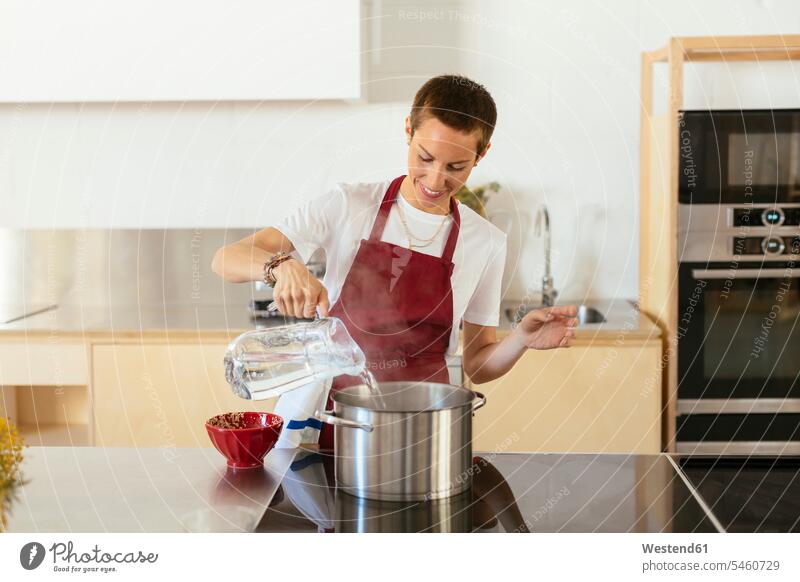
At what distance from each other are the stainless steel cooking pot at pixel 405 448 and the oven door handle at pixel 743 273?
1.03 metres

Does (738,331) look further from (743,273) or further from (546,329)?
(546,329)

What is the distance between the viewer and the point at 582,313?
6.56 feet

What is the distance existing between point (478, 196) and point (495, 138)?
14cm

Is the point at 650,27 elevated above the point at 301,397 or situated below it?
above

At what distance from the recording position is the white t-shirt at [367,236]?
4.23 feet

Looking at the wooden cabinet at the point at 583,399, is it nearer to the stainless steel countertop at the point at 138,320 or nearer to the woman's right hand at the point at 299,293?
the stainless steel countertop at the point at 138,320

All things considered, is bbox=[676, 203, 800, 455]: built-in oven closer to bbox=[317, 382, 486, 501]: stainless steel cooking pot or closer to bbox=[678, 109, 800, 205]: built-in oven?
Answer: bbox=[678, 109, 800, 205]: built-in oven

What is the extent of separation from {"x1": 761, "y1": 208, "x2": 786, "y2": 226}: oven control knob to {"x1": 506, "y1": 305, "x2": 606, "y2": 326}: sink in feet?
1.24

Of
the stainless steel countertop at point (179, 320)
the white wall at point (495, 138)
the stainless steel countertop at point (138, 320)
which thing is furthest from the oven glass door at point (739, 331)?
the stainless steel countertop at point (138, 320)

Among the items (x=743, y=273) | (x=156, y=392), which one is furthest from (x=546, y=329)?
(x=156, y=392)
